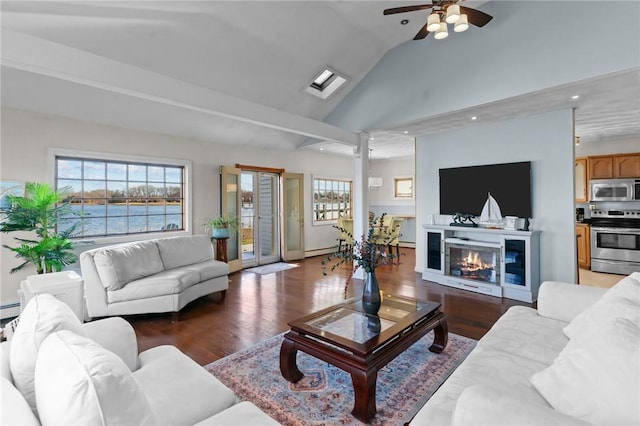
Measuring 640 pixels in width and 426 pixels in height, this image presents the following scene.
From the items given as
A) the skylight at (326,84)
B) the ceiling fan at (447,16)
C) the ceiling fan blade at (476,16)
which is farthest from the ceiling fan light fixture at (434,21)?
the skylight at (326,84)

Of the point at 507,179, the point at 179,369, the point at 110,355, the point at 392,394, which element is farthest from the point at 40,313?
the point at 507,179

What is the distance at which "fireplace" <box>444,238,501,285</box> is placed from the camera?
4.76 m

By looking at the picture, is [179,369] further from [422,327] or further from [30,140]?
[30,140]

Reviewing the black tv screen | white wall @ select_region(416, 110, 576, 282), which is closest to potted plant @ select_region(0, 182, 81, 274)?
the black tv screen

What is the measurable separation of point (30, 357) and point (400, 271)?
5.60 m

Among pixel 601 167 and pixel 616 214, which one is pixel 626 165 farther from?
pixel 616 214

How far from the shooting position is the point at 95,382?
900 millimetres

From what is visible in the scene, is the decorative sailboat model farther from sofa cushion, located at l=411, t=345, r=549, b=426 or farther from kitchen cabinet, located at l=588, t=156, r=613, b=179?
sofa cushion, located at l=411, t=345, r=549, b=426

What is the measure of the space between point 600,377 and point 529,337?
93cm

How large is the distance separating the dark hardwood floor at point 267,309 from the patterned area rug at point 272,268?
26 centimetres

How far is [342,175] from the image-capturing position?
8.79 m

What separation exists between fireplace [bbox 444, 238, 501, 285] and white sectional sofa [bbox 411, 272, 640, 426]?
2870 millimetres

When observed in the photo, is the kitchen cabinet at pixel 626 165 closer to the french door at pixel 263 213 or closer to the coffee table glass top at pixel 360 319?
the coffee table glass top at pixel 360 319

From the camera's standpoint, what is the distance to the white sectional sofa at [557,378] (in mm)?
1055
